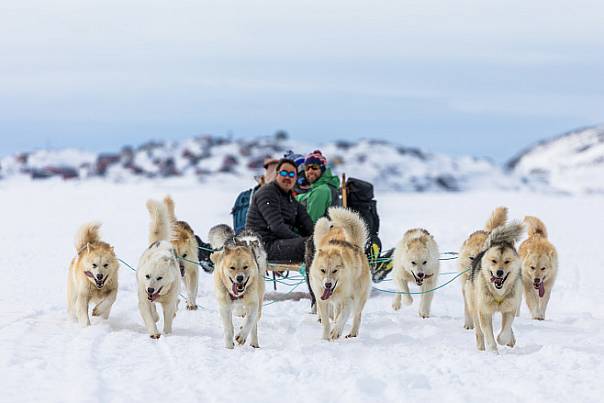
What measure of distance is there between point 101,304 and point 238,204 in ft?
9.82

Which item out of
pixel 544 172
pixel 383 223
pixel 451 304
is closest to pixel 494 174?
pixel 544 172

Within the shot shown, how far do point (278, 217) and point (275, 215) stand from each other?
40mm

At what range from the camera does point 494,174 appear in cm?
9569

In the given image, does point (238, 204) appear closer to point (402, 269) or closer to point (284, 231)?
point (284, 231)

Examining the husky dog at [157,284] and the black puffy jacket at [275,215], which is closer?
the husky dog at [157,284]

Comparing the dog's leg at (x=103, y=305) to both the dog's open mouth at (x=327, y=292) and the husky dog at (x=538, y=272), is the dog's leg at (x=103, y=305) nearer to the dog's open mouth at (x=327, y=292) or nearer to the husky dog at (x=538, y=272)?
the dog's open mouth at (x=327, y=292)

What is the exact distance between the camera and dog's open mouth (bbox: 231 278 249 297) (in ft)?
18.9

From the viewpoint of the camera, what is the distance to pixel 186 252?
26.5 feet

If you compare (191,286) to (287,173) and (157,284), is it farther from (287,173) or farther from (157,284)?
(157,284)

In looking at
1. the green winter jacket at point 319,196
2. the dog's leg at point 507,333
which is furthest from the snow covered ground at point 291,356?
the green winter jacket at point 319,196

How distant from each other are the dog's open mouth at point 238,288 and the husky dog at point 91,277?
1369mm

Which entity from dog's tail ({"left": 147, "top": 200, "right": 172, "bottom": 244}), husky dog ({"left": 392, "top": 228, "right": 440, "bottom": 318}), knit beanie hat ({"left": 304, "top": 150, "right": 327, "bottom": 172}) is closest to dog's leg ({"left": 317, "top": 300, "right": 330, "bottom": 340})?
husky dog ({"left": 392, "top": 228, "right": 440, "bottom": 318})

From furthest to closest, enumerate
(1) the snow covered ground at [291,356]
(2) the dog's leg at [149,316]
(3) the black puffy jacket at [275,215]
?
1. (3) the black puffy jacket at [275,215]
2. (2) the dog's leg at [149,316]
3. (1) the snow covered ground at [291,356]

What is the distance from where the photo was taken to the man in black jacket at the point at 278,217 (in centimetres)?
782
